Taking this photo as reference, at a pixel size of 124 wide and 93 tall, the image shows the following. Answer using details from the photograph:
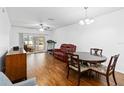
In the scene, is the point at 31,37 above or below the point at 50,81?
above

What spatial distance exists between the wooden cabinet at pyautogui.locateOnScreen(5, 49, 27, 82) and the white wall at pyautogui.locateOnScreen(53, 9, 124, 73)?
132 inches

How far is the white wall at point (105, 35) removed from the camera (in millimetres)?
3852

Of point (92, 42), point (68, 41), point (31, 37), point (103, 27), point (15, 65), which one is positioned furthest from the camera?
point (31, 37)

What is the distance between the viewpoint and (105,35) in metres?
4.41

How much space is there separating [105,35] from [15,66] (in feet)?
12.1

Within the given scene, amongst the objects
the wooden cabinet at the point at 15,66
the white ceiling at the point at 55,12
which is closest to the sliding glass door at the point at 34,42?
the white ceiling at the point at 55,12

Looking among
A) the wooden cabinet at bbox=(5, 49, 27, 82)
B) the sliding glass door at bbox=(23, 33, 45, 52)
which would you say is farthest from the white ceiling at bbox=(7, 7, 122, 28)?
the sliding glass door at bbox=(23, 33, 45, 52)

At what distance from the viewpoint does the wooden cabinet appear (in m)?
2.80

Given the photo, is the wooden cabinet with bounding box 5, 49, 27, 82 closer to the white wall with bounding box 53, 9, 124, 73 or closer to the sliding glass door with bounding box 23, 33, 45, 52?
the white wall with bounding box 53, 9, 124, 73

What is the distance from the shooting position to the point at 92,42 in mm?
5145
